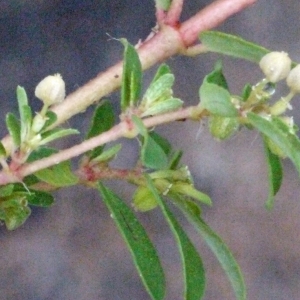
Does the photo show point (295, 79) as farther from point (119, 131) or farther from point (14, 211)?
point (14, 211)

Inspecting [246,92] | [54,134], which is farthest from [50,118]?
[246,92]

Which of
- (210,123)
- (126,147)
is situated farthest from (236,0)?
(126,147)

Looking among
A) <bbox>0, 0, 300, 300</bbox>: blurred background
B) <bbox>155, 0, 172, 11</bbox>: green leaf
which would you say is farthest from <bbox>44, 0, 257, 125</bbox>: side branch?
<bbox>0, 0, 300, 300</bbox>: blurred background

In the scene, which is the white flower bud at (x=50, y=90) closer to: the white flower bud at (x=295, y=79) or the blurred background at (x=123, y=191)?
the white flower bud at (x=295, y=79)

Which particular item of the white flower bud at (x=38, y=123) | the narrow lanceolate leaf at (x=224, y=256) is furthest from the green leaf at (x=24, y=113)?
the narrow lanceolate leaf at (x=224, y=256)

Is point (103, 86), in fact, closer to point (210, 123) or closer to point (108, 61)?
point (210, 123)

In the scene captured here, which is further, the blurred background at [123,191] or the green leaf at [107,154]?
the blurred background at [123,191]
